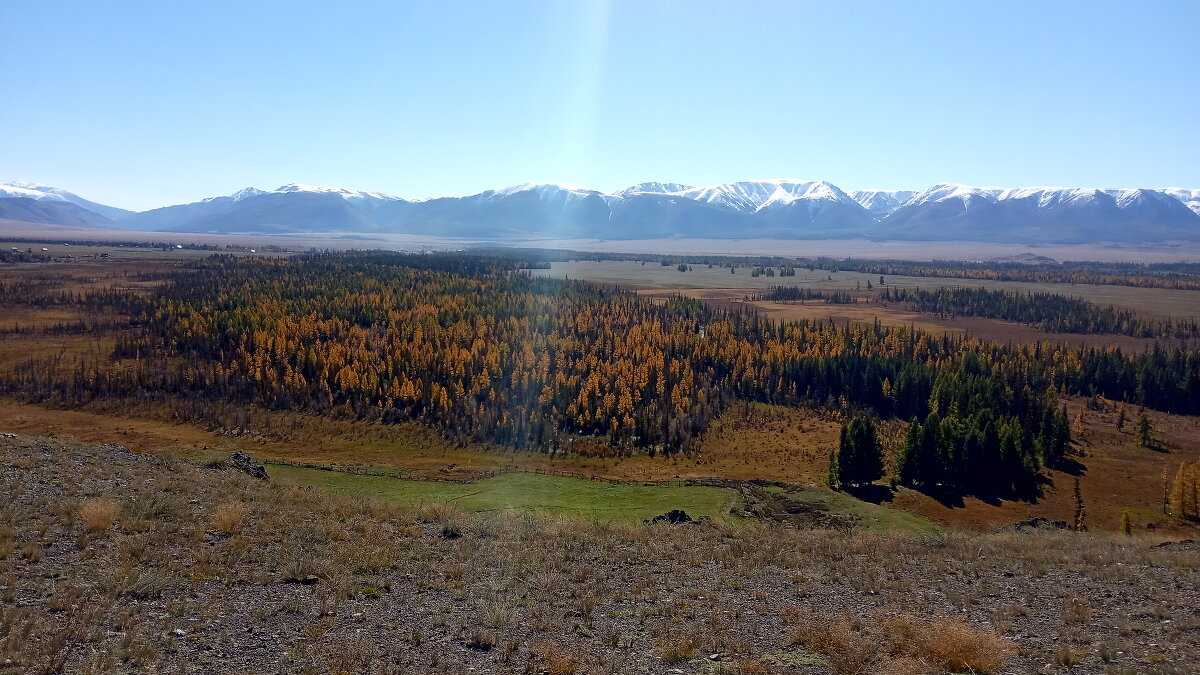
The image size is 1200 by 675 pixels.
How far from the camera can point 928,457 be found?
62000 mm

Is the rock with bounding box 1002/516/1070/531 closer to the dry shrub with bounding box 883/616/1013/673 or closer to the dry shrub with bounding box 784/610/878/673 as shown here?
the dry shrub with bounding box 883/616/1013/673

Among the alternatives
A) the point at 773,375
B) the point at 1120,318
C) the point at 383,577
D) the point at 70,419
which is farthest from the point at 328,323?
the point at 1120,318

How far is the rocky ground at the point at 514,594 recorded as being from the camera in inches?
653

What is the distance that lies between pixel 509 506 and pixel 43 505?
2541 cm

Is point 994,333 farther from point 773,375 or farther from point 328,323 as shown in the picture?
point 328,323

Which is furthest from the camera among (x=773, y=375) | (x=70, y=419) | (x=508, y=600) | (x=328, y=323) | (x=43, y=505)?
(x=328, y=323)

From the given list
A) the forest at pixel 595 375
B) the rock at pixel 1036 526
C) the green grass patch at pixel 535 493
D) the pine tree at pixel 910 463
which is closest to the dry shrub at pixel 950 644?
the green grass patch at pixel 535 493

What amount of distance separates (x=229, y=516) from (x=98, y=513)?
444 centimetres

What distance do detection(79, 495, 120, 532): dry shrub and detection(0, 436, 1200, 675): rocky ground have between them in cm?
13

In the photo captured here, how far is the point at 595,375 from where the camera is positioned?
88.4 meters

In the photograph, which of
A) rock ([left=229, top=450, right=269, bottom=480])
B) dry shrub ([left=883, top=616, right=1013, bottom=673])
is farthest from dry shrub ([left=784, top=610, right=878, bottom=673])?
rock ([left=229, top=450, right=269, bottom=480])

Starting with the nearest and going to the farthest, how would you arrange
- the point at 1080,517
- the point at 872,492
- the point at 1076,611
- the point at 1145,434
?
the point at 1076,611, the point at 1080,517, the point at 872,492, the point at 1145,434

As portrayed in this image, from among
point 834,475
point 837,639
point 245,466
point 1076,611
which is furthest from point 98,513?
point 834,475

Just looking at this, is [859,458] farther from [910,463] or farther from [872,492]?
[910,463]
